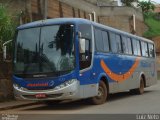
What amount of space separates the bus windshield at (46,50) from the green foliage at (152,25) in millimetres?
37309

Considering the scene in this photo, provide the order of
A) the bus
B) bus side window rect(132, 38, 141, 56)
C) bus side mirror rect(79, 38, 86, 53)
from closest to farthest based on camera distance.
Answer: the bus → bus side mirror rect(79, 38, 86, 53) → bus side window rect(132, 38, 141, 56)

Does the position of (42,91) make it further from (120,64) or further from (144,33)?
(144,33)

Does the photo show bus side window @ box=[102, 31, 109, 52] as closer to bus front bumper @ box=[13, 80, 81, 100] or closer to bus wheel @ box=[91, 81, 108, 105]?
bus wheel @ box=[91, 81, 108, 105]

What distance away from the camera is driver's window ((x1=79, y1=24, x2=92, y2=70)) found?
15609mm

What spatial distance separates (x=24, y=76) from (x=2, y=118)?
2533mm

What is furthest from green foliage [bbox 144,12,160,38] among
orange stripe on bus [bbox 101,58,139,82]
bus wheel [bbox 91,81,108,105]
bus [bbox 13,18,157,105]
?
bus [bbox 13,18,157,105]

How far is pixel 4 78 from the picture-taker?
19734 mm

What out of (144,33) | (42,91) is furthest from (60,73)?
(144,33)

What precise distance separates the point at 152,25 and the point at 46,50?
42481 millimetres

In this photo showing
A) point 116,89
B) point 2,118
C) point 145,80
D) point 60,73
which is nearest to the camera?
point 2,118

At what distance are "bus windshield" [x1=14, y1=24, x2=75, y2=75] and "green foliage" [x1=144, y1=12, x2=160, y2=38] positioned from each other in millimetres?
37309

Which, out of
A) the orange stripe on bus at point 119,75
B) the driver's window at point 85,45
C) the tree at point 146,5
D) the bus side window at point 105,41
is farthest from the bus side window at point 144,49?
the tree at point 146,5

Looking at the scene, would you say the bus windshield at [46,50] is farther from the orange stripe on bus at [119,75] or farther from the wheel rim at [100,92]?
the orange stripe on bus at [119,75]

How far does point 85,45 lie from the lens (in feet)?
52.4
